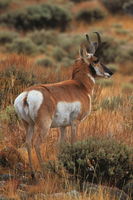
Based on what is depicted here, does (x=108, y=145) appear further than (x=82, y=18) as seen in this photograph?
No

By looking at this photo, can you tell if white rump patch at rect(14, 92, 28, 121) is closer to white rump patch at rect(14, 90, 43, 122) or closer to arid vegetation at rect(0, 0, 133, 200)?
white rump patch at rect(14, 90, 43, 122)

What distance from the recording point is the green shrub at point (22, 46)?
2453 centimetres

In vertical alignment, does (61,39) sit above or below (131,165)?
below

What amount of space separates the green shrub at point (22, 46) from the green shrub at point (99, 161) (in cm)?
1835

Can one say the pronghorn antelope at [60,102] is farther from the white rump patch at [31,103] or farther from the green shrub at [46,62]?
the green shrub at [46,62]

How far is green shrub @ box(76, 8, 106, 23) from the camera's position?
1379 inches

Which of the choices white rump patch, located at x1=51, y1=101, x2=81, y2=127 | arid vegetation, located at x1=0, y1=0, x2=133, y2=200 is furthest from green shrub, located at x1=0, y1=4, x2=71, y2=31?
white rump patch, located at x1=51, y1=101, x2=81, y2=127

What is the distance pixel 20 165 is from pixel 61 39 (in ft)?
70.3

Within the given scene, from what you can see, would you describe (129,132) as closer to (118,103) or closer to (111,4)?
(118,103)

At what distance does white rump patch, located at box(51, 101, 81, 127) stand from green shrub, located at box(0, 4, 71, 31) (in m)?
25.0

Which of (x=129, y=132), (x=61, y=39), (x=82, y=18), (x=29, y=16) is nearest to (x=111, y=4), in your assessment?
(x=82, y=18)

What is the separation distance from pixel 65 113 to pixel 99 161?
784 mm

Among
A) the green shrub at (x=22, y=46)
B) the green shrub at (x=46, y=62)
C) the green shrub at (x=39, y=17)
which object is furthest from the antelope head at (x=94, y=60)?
the green shrub at (x=39, y=17)

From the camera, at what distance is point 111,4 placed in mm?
37094
